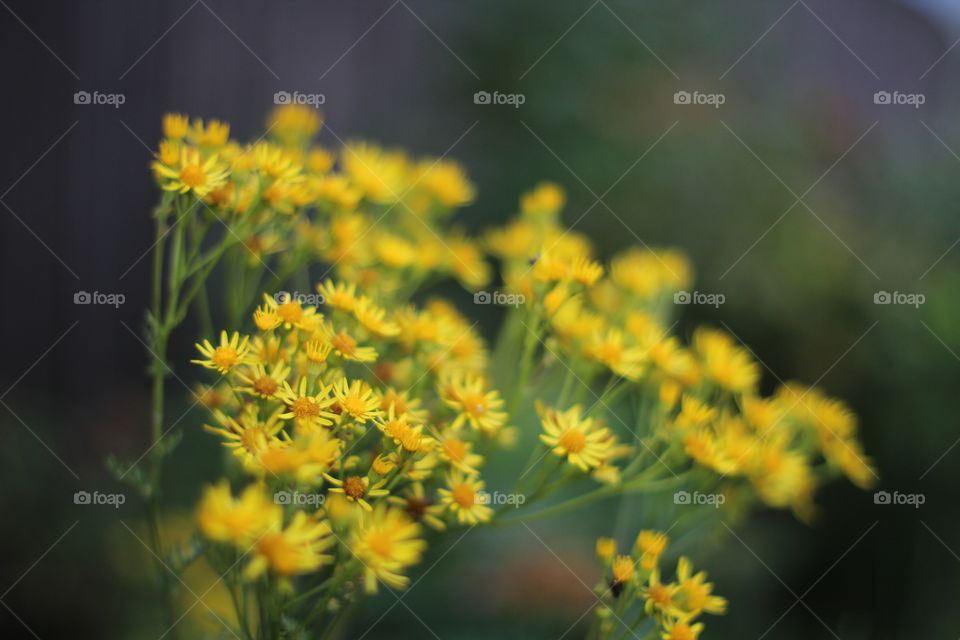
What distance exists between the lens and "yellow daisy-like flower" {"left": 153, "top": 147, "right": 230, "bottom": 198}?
1.42 meters

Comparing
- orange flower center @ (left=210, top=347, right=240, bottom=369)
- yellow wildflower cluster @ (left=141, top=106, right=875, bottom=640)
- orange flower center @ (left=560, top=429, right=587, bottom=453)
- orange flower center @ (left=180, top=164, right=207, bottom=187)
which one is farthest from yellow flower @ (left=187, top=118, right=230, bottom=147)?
orange flower center @ (left=560, top=429, right=587, bottom=453)

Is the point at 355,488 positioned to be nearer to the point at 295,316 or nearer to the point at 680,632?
the point at 295,316

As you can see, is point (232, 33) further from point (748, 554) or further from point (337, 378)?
point (748, 554)

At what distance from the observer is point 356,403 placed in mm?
1271

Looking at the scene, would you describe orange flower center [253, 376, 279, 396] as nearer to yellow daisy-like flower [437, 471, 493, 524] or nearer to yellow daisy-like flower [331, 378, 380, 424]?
yellow daisy-like flower [331, 378, 380, 424]

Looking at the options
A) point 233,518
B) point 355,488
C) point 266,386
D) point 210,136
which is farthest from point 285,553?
point 210,136

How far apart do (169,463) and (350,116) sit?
2160 mm

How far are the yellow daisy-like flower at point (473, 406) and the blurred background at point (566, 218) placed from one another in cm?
77

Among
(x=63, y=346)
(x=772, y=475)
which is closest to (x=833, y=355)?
(x=772, y=475)

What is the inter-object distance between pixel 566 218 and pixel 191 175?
2.59 meters

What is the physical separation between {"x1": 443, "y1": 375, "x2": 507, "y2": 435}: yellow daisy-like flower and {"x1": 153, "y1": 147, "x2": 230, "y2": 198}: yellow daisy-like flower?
620 mm

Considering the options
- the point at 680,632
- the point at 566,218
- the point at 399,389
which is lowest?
the point at 680,632

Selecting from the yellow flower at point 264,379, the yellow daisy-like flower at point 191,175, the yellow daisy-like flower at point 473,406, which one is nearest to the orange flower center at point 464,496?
the yellow daisy-like flower at point 473,406

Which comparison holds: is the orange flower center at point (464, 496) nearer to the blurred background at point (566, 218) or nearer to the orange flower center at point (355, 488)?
the orange flower center at point (355, 488)
